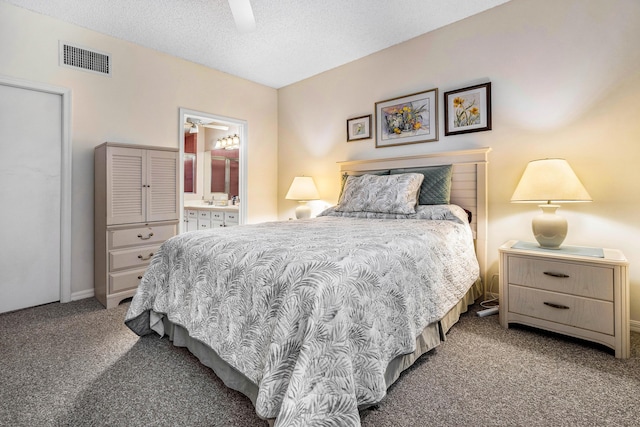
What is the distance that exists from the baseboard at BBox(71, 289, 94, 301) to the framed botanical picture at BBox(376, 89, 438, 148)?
10.7ft

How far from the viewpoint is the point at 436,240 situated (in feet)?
6.13

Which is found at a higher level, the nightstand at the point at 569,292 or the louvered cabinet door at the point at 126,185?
the louvered cabinet door at the point at 126,185

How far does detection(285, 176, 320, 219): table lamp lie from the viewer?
380 cm

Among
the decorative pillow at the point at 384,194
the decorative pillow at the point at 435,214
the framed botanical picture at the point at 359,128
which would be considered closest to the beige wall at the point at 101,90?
the framed botanical picture at the point at 359,128

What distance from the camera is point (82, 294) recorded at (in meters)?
2.88

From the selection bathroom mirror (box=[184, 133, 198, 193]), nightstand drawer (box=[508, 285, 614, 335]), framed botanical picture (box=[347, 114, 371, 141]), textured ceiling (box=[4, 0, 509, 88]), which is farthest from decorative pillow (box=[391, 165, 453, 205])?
bathroom mirror (box=[184, 133, 198, 193])

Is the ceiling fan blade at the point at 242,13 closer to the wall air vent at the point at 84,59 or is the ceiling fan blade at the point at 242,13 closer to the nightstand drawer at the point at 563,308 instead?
the wall air vent at the point at 84,59

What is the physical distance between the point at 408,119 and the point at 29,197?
11.6 ft

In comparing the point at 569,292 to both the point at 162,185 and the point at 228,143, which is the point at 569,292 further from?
the point at 228,143

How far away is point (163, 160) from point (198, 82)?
1.26 metres

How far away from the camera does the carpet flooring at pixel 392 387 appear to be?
129 cm

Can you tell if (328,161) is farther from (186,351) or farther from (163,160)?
(186,351)

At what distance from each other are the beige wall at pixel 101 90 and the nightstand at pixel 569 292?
11.6 feet

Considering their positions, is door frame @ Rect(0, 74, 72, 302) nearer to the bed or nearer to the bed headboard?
the bed
